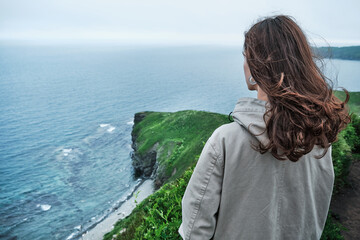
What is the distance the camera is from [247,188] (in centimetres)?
203

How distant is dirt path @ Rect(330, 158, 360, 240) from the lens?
7.80m

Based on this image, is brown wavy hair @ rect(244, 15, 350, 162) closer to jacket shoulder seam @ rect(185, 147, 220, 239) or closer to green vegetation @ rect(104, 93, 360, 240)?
jacket shoulder seam @ rect(185, 147, 220, 239)

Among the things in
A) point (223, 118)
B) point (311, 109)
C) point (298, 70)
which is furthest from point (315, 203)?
point (223, 118)

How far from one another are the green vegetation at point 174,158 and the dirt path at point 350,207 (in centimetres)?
30

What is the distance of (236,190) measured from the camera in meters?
2.02

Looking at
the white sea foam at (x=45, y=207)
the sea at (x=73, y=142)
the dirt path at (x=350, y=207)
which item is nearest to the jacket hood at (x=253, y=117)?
the sea at (x=73, y=142)

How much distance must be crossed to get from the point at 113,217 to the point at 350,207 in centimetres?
2392

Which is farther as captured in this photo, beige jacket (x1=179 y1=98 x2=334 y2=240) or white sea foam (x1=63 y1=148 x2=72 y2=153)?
white sea foam (x1=63 y1=148 x2=72 y2=153)

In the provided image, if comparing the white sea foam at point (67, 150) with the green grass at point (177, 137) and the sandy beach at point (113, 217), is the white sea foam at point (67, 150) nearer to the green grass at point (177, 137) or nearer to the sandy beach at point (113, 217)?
the green grass at point (177, 137)

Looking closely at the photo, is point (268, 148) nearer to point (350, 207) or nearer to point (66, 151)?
point (350, 207)

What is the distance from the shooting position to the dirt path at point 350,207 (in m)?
7.80

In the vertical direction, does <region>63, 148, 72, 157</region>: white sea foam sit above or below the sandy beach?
below

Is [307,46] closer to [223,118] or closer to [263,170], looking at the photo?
[263,170]

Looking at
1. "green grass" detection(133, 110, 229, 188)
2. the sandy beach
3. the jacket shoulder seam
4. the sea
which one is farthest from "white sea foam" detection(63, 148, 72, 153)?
the jacket shoulder seam
